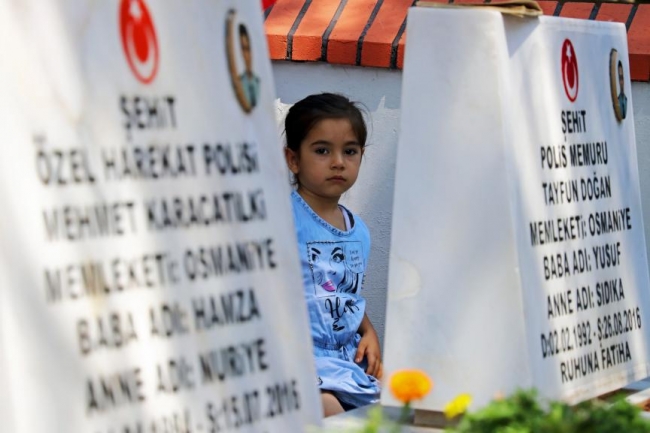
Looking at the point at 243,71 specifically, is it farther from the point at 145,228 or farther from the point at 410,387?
the point at 410,387

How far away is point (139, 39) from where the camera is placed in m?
2.70

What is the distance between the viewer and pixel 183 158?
2.79m

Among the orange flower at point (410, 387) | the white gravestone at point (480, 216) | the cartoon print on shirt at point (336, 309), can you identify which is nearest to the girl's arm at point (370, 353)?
the cartoon print on shirt at point (336, 309)

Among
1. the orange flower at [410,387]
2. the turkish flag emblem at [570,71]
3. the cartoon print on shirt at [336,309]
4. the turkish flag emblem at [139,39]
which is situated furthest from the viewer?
the cartoon print on shirt at [336,309]

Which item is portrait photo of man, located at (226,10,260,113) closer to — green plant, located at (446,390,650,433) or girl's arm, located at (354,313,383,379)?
green plant, located at (446,390,650,433)

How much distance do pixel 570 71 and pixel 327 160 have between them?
1190 millimetres

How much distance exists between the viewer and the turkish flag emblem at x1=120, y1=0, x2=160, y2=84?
2670 mm

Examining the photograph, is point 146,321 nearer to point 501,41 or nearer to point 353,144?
point 501,41

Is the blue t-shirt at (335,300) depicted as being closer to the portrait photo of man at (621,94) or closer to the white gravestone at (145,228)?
the portrait photo of man at (621,94)

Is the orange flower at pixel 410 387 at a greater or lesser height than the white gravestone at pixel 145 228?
lesser

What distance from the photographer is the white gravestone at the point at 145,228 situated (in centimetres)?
241

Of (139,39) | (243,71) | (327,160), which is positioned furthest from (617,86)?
(139,39)

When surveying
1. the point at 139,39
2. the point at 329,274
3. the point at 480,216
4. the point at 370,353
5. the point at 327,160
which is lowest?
the point at 370,353

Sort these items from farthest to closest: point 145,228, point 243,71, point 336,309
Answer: point 336,309, point 243,71, point 145,228
